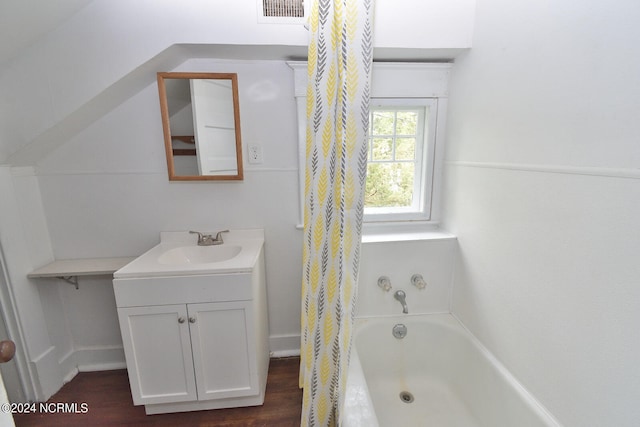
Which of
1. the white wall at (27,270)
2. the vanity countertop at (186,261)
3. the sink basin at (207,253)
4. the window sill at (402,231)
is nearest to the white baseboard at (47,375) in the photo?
the white wall at (27,270)

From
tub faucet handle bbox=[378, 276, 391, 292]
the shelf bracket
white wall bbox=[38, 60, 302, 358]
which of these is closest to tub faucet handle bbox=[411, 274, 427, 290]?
tub faucet handle bbox=[378, 276, 391, 292]

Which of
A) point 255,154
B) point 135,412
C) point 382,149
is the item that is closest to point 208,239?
point 255,154

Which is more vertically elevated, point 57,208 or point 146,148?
point 146,148

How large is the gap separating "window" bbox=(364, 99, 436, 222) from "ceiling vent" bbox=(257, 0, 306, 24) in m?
0.61

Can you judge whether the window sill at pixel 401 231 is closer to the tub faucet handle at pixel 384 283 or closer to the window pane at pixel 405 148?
the tub faucet handle at pixel 384 283

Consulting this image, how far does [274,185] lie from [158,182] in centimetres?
66

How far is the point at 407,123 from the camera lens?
170 cm

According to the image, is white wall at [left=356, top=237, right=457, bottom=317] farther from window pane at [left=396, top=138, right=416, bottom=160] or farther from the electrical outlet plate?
the electrical outlet plate

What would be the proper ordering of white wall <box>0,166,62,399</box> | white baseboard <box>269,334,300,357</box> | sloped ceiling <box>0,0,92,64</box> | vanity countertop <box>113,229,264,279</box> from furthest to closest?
white baseboard <box>269,334,300,357</box> → white wall <box>0,166,62,399</box> → vanity countertop <box>113,229,264,279</box> → sloped ceiling <box>0,0,92,64</box>

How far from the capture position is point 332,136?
3.28 ft

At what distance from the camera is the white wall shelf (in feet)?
4.69

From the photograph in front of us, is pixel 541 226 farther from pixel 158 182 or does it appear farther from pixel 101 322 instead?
pixel 101 322

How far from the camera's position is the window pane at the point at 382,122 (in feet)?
5.51

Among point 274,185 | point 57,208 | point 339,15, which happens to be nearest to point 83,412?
point 57,208
